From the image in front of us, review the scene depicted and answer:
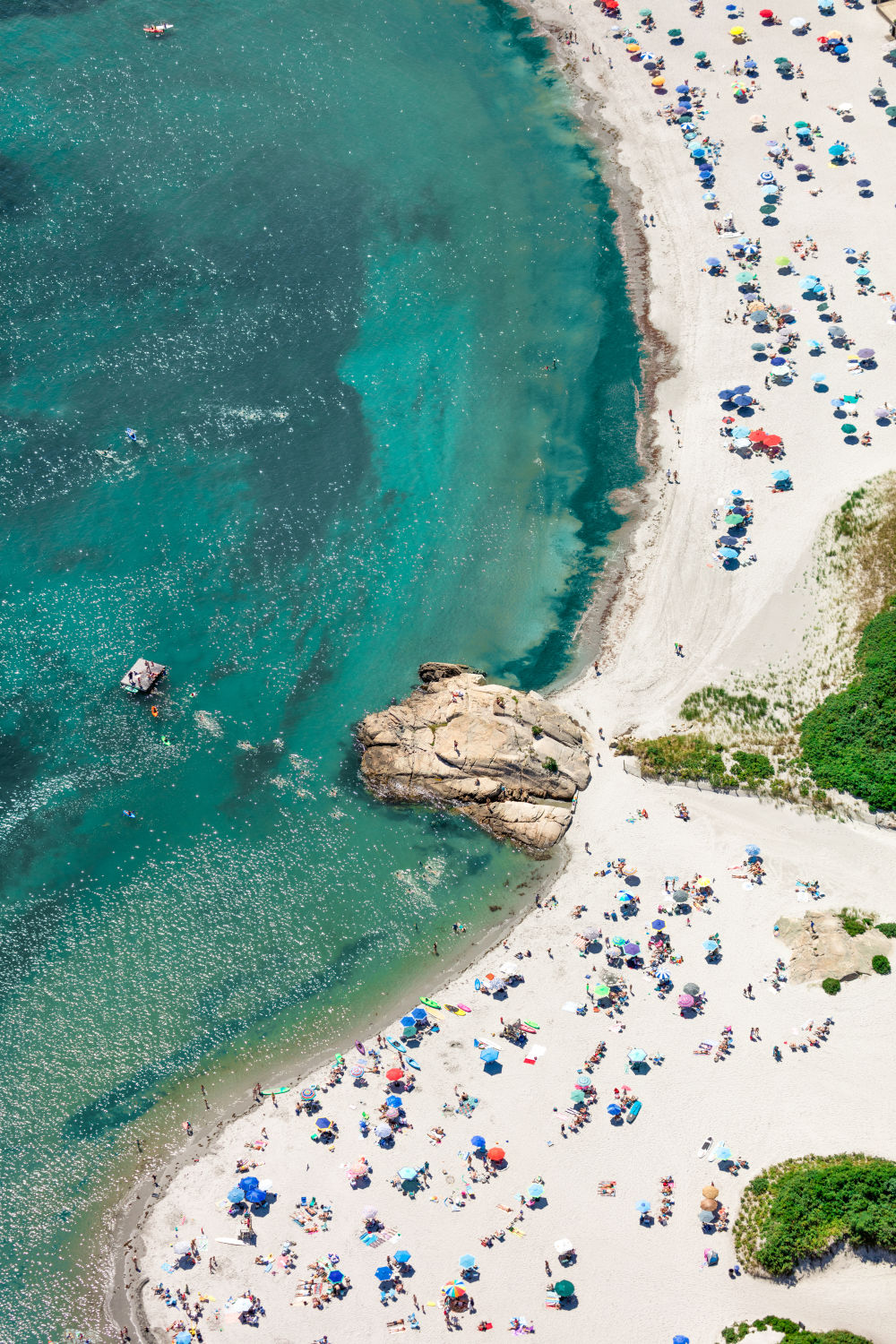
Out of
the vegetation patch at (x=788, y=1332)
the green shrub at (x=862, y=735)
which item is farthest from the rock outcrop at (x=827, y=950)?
the vegetation patch at (x=788, y=1332)

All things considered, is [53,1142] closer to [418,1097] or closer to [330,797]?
[418,1097]

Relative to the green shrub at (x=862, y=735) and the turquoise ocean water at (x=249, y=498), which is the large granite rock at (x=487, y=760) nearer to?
the turquoise ocean water at (x=249, y=498)

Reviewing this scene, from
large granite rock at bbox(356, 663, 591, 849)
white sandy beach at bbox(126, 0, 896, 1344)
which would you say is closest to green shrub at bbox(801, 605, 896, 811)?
white sandy beach at bbox(126, 0, 896, 1344)

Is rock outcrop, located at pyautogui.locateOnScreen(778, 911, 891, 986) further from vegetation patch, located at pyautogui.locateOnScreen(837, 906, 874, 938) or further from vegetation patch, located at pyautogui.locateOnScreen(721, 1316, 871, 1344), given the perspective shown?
vegetation patch, located at pyautogui.locateOnScreen(721, 1316, 871, 1344)

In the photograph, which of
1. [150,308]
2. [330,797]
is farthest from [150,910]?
[150,308]

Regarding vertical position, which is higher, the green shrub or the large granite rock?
the green shrub

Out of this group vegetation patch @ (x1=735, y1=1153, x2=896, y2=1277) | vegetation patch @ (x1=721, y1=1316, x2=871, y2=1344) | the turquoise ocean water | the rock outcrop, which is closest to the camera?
vegetation patch @ (x1=721, y1=1316, x2=871, y2=1344)

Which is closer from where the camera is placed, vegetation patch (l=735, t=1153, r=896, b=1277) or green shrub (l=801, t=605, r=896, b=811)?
vegetation patch (l=735, t=1153, r=896, b=1277)
